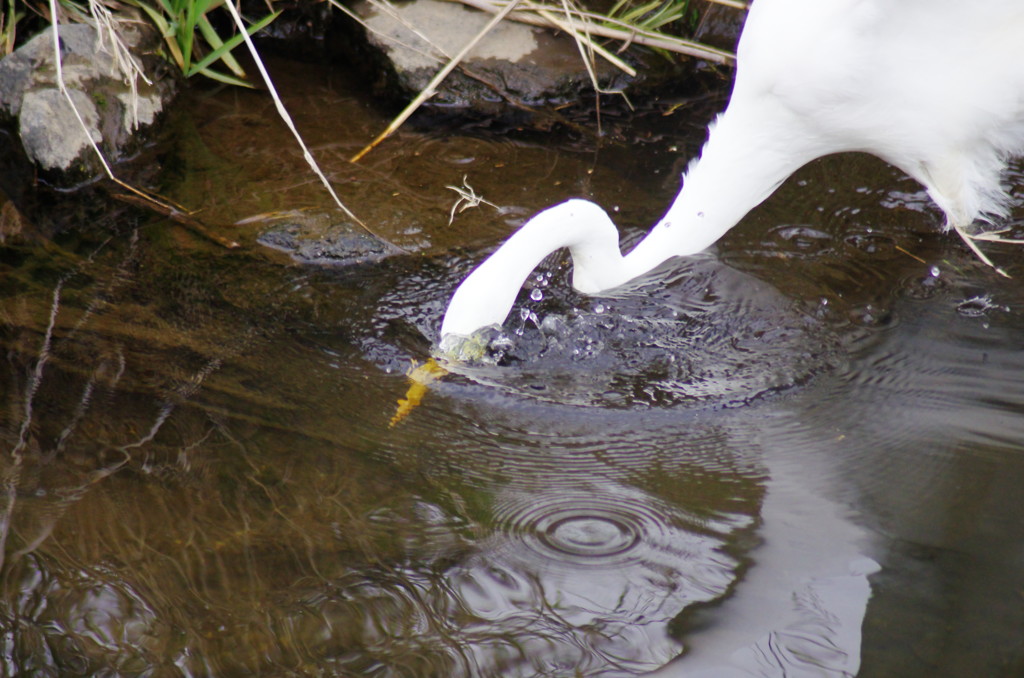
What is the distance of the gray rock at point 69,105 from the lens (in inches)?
136

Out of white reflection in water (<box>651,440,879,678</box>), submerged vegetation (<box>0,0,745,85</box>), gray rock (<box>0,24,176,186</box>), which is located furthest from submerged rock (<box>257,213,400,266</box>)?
white reflection in water (<box>651,440,879,678</box>)

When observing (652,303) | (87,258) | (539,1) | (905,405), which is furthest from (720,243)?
(87,258)

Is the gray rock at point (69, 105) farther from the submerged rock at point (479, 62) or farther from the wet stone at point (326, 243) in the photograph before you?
the submerged rock at point (479, 62)

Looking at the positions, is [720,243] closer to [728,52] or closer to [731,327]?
[731,327]

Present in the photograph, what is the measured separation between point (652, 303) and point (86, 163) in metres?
2.31

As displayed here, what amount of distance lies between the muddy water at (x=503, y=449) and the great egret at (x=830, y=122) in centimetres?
25

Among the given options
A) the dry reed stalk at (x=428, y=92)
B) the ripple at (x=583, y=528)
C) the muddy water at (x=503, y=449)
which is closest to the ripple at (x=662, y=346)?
the muddy water at (x=503, y=449)

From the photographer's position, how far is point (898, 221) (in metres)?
3.60

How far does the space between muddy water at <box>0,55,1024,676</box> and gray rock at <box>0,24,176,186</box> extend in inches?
11.9

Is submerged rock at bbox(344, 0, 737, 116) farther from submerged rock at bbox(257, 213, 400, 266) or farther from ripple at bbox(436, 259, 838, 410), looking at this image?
ripple at bbox(436, 259, 838, 410)

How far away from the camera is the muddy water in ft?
6.40

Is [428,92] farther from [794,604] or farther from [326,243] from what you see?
[794,604]

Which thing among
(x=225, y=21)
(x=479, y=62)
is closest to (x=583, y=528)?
(x=479, y=62)

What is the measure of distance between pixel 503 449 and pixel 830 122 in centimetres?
160
